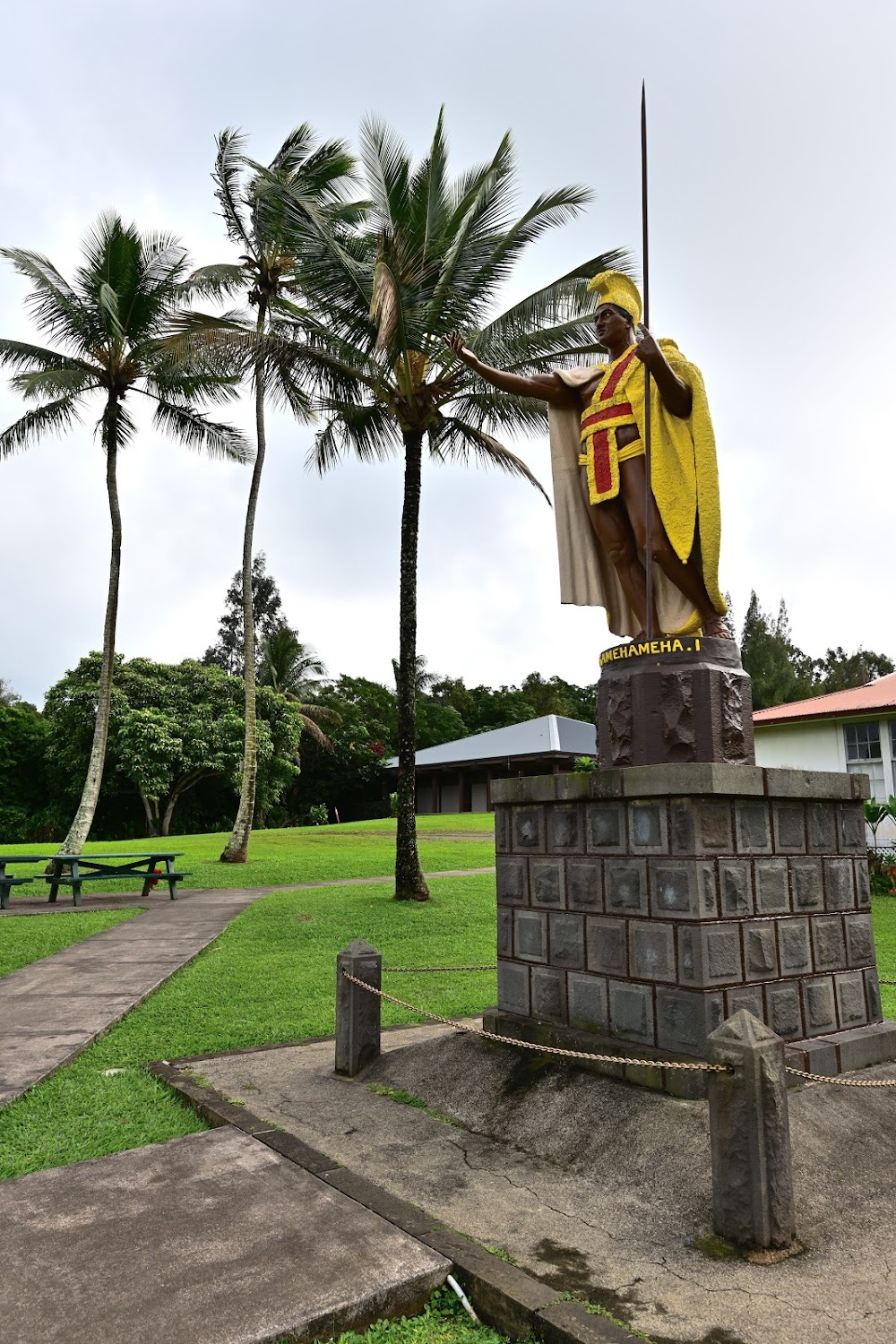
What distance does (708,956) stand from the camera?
13.0ft

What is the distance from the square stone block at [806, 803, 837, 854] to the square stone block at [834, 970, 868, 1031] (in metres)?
0.61

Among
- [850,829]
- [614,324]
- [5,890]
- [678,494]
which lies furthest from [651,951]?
[5,890]

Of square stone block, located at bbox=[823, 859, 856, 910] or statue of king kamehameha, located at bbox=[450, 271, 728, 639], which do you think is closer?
square stone block, located at bbox=[823, 859, 856, 910]

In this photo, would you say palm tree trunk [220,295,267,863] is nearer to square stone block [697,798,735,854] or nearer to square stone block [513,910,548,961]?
square stone block [513,910,548,961]

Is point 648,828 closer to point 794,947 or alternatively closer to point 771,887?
point 771,887

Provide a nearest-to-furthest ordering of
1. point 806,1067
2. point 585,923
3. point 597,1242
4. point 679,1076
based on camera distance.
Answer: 1. point 597,1242
2. point 679,1076
3. point 806,1067
4. point 585,923

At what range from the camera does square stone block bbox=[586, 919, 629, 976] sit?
431 centimetres

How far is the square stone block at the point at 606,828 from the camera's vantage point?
4395 millimetres

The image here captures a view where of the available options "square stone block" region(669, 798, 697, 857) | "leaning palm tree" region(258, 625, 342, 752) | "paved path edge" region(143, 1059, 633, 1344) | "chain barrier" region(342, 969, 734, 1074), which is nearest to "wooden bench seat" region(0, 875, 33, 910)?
"chain barrier" region(342, 969, 734, 1074)

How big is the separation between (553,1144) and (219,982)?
474cm

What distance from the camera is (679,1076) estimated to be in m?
3.91

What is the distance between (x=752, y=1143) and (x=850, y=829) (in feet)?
7.55

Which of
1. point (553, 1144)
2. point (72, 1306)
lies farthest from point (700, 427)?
point (72, 1306)

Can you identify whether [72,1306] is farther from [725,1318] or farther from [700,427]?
[700,427]
